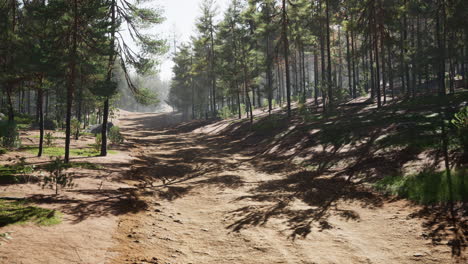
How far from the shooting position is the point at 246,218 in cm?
745

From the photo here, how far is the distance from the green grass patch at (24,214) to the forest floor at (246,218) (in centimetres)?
27

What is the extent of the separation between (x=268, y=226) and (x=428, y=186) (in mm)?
4719

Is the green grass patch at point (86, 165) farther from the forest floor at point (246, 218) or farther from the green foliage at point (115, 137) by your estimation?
the green foliage at point (115, 137)

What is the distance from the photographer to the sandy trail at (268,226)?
5.37 m

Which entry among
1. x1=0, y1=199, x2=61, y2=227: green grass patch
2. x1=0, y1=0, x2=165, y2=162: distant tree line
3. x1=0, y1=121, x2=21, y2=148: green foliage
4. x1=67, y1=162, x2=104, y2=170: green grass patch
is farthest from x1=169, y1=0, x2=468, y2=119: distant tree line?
x1=0, y1=199, x2=61, y2=227: green grass patch

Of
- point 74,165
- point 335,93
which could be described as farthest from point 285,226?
point 335,93

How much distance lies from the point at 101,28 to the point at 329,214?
14.1 meters

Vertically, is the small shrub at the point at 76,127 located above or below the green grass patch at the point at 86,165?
above

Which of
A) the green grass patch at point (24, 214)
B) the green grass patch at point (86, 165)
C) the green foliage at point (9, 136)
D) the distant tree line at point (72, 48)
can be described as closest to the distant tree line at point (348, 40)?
the distant tree line at point (72, 48)

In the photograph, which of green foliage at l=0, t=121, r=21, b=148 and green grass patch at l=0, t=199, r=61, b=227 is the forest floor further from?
green foliage at l=0, t=121, r=21, b=148

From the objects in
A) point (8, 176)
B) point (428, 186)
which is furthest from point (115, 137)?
point (428, 186)

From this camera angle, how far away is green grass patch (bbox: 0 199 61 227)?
5789 mm

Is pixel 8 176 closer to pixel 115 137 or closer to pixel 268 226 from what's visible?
pixel 268 226

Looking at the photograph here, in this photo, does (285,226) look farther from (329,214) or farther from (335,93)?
(335,93)
